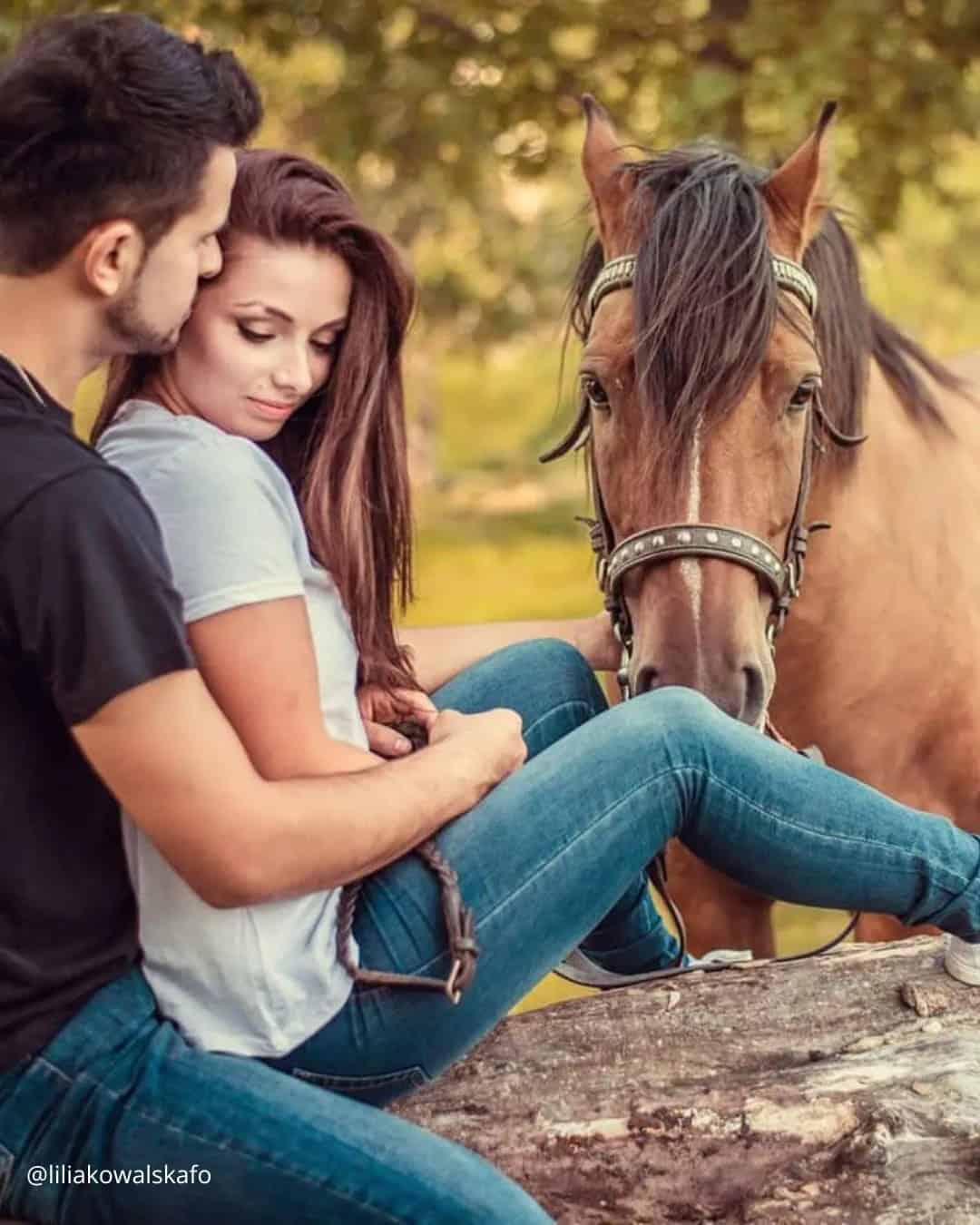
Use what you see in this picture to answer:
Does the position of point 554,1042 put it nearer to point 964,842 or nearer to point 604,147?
point 964,842

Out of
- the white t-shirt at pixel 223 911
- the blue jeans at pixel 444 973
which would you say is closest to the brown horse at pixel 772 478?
the blue jeans at pixel 444 973

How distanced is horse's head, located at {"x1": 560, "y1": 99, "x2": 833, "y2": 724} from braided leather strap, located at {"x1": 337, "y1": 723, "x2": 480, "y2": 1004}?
83 centimetres

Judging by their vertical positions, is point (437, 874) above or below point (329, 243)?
below

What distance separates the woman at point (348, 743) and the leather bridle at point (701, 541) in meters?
0.52

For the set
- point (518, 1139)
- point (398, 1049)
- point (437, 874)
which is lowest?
point (518, 1139)

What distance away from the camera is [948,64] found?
5.50 m

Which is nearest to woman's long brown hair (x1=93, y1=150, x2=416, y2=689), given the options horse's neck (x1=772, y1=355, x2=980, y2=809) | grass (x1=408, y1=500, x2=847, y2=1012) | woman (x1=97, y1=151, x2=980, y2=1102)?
woman (x1=97, y1=151, x2=980, y2=1102)

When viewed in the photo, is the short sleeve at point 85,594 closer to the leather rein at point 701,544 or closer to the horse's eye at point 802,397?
the leather rein at point 701,544

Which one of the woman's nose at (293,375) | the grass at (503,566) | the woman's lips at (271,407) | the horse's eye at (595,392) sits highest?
the woman's nose at (293,375)

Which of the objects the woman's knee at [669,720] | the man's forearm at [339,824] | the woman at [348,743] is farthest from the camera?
the woman's knee at [669,720]

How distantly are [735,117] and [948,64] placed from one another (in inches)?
27.9

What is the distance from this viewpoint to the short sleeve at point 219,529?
80.9 inches

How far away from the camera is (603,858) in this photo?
238 centimetres

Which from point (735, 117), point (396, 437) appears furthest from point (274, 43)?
point (396, 437)
